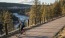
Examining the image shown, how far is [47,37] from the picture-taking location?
65.2 feet

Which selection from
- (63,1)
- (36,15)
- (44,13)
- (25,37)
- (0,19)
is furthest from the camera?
(63,1)

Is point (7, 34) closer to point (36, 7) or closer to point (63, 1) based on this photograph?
point (36, 7)

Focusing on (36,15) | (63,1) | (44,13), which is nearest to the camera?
Answer: (36,15)

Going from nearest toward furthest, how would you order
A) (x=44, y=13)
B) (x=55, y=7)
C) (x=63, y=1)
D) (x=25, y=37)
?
(x=25, y=37) → (x=44, y=13) → (x=55, y=7) → (x=63, y=1)

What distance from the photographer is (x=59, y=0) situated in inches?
3575

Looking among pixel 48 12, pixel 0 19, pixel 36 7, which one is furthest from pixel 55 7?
pixel 36 7

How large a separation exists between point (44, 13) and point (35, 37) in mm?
43414

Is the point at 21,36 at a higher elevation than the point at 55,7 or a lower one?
higher

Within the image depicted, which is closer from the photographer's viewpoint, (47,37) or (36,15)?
(47,37)

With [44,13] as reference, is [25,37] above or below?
above

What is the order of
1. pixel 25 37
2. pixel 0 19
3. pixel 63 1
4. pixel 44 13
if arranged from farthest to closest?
pixel 63 1 → pixel 0 19 → pixel 44 13 → pixel 25 37

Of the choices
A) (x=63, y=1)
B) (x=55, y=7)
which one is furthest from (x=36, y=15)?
(x=63, y=1)

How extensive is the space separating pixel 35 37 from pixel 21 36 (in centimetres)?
121

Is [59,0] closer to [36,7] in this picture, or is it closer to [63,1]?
[63,1]
